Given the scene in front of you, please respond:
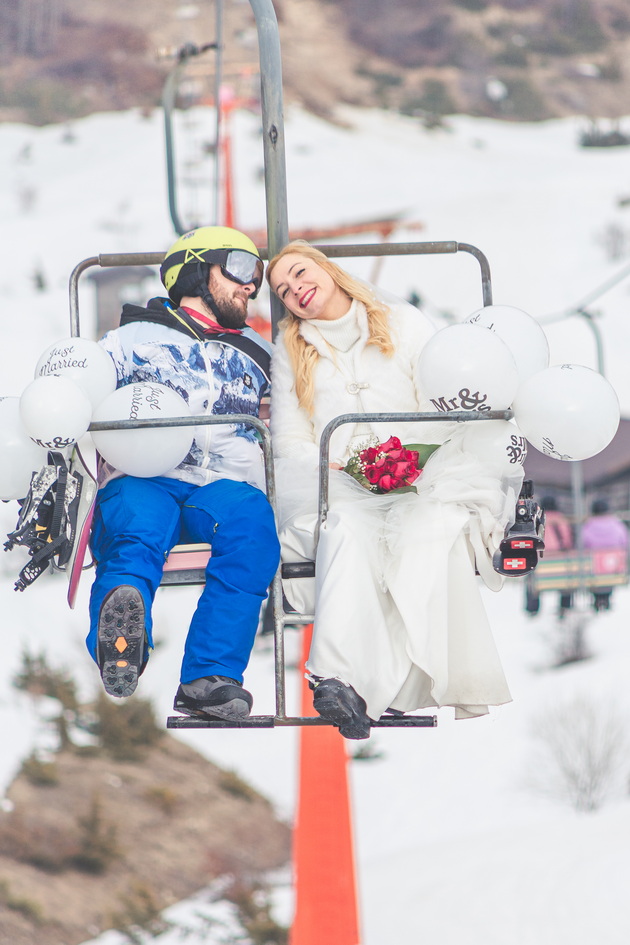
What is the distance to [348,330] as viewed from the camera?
11.4 feet

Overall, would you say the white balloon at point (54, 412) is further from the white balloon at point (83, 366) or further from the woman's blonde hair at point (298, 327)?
the woman's blonde hair at point (298, 327)

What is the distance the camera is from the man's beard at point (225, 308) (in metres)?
3.45

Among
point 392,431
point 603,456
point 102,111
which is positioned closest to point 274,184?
point 392,431

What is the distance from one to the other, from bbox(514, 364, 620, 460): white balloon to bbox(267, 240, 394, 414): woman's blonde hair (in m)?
0.69

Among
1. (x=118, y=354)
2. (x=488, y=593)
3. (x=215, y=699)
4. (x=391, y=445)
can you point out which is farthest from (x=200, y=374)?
(x=488, y=593)

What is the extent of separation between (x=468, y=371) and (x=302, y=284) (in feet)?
2.63

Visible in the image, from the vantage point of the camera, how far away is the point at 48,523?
111 inches

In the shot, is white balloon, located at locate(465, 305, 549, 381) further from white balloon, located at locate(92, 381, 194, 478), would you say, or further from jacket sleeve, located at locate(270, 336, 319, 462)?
white balloon, located at locate(92, 381, 194, 478)

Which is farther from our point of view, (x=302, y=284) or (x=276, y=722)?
(x=302, y=284)

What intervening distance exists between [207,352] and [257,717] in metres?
1.09

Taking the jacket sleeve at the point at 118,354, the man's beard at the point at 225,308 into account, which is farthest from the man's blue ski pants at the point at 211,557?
the man's beard at the point at 225,308

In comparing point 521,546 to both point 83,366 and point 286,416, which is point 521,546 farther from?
point 83,366

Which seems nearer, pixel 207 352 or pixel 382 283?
pixel 207 352

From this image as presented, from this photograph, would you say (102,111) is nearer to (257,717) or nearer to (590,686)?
(590,686)
